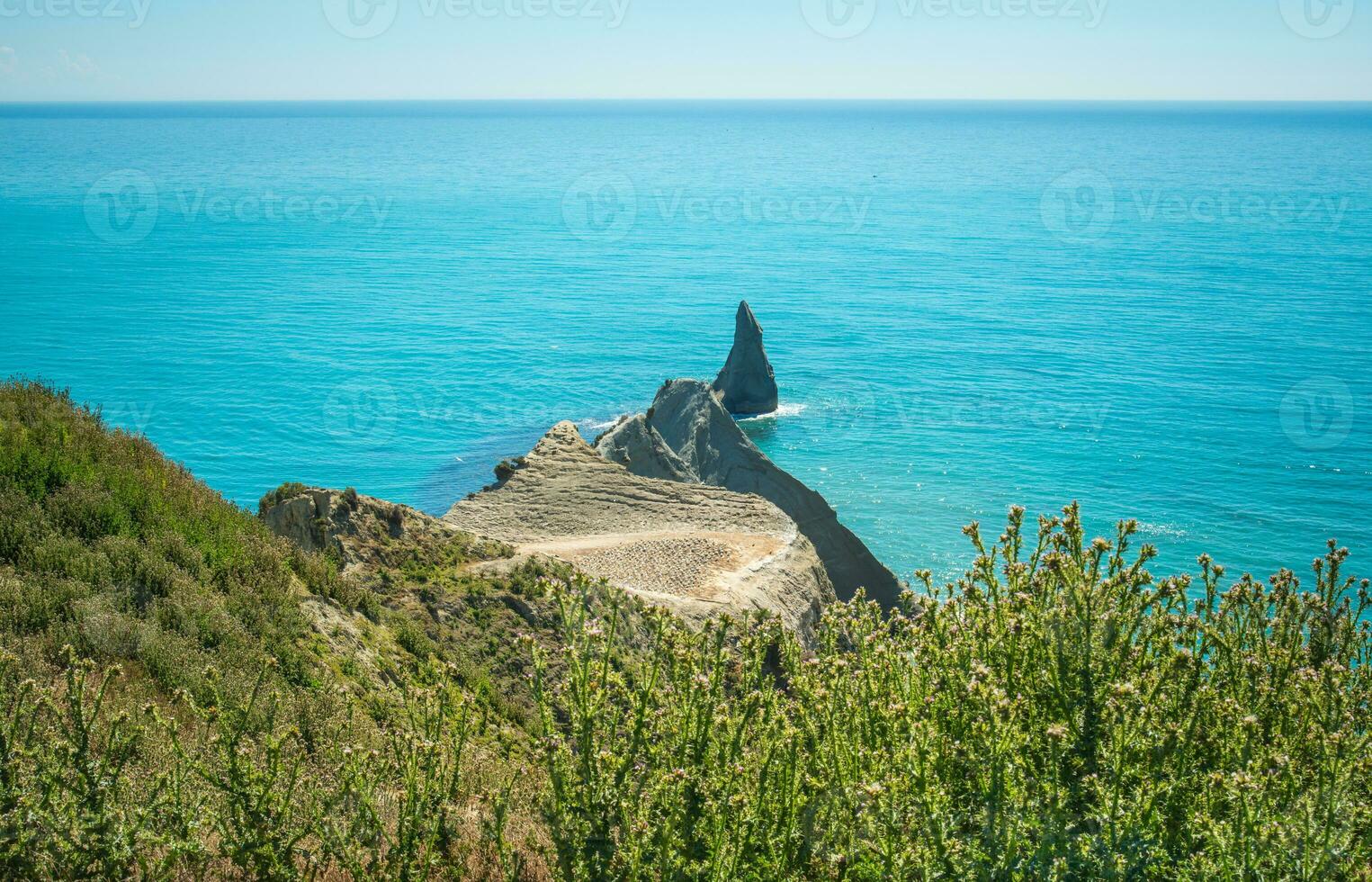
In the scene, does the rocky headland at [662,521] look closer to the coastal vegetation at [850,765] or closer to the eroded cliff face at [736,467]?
the eroded cliff face at [736,467]

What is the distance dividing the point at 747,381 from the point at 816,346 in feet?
61.0

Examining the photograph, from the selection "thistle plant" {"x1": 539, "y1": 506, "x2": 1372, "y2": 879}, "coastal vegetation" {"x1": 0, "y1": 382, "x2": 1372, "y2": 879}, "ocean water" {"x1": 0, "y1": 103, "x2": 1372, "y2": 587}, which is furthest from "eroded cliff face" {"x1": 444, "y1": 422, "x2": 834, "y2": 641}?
"thistle plant" {"x1": 539, "y1": 506, "x2": 1372, "y2": 879}

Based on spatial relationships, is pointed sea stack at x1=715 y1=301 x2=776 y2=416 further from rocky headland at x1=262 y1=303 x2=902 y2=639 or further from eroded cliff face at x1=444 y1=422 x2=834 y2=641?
eroded cliff face at x1=444 y1=422 x2=834 y2=641

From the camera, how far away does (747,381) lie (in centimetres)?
6312

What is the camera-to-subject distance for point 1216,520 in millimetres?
45906

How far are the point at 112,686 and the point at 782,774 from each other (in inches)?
302

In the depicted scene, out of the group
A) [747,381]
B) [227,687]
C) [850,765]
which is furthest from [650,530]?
[747,381]

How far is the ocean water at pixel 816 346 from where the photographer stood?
51625 millimetres

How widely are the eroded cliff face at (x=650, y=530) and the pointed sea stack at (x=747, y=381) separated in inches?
857

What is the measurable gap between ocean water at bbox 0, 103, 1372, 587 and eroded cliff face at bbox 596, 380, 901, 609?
586 centimetres

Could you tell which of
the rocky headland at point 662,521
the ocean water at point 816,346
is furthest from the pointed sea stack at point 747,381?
the rocky headland at point 662,521

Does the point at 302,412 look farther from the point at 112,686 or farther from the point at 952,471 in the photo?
the point at 112,686

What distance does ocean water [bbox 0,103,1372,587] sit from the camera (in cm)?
5162

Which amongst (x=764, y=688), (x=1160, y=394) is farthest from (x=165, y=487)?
(x=1160, y=394)
